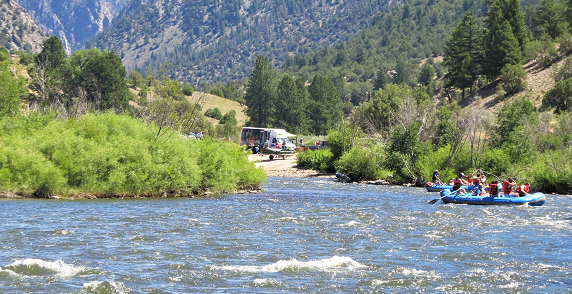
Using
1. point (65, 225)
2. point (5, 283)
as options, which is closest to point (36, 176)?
point (65, 225)

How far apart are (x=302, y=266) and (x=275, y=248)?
121 inches

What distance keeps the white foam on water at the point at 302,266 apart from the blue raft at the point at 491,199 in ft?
66.9

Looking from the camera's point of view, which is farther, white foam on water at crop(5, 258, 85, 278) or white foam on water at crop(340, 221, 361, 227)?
white foam on water at crop(340, 221, 361, 227)

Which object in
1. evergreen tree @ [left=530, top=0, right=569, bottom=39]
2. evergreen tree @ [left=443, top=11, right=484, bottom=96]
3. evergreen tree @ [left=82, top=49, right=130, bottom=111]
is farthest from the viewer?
evergreen tree @ [left=530, top=0, right=569, bottom=39]

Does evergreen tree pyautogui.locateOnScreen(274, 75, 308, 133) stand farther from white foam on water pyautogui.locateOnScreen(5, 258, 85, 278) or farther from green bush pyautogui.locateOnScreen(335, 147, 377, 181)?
white foam on water pyautogui.locateOnScreen(5, 258, 85, 278)

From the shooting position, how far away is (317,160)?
71.8 metres

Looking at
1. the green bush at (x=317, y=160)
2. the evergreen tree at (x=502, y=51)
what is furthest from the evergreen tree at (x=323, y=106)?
the green bush at (x=317, y=160)

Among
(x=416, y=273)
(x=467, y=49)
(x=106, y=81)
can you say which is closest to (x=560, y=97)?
(x=467, y=49)

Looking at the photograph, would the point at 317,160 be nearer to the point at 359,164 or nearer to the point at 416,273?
the point at 359,164

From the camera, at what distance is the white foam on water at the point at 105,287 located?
16.2 metres

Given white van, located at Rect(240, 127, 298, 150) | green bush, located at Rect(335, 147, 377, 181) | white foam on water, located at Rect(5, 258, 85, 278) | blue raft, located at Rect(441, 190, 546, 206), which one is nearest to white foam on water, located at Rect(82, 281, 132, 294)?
white foam on water, located at Rect(5, 258, 85, 278)

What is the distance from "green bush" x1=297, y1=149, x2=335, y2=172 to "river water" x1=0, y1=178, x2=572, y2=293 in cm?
3409

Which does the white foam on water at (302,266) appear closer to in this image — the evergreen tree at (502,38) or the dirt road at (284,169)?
the dirt road at (284,169)

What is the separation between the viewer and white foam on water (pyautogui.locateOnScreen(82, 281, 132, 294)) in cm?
1620
